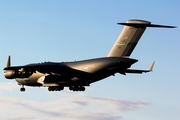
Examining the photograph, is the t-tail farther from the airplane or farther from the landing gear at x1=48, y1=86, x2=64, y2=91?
the landing gear at x1=48, y1=86, x2=64, y2=91

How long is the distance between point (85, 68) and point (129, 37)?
4337 millimetres

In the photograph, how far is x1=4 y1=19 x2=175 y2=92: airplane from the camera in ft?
84.6

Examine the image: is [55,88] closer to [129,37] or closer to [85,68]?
[85,68]

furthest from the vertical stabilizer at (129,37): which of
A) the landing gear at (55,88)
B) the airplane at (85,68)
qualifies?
the landing gear at (55,88)

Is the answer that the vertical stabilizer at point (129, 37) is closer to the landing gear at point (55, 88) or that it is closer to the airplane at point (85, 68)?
the airplane at point (85, 68)

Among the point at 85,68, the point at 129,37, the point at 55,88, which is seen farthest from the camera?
the point at 55,88

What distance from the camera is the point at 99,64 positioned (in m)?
26.8

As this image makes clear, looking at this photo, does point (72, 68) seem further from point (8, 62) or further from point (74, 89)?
point (8, 62)

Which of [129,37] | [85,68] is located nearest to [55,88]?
[85,68]

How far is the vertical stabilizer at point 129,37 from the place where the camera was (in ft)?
83.6

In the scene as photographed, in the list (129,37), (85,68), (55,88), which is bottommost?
(55,88)

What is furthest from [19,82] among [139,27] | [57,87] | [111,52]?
[139,27]

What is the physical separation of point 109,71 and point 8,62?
8.10m

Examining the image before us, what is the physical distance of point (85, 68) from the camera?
90.6 ft
